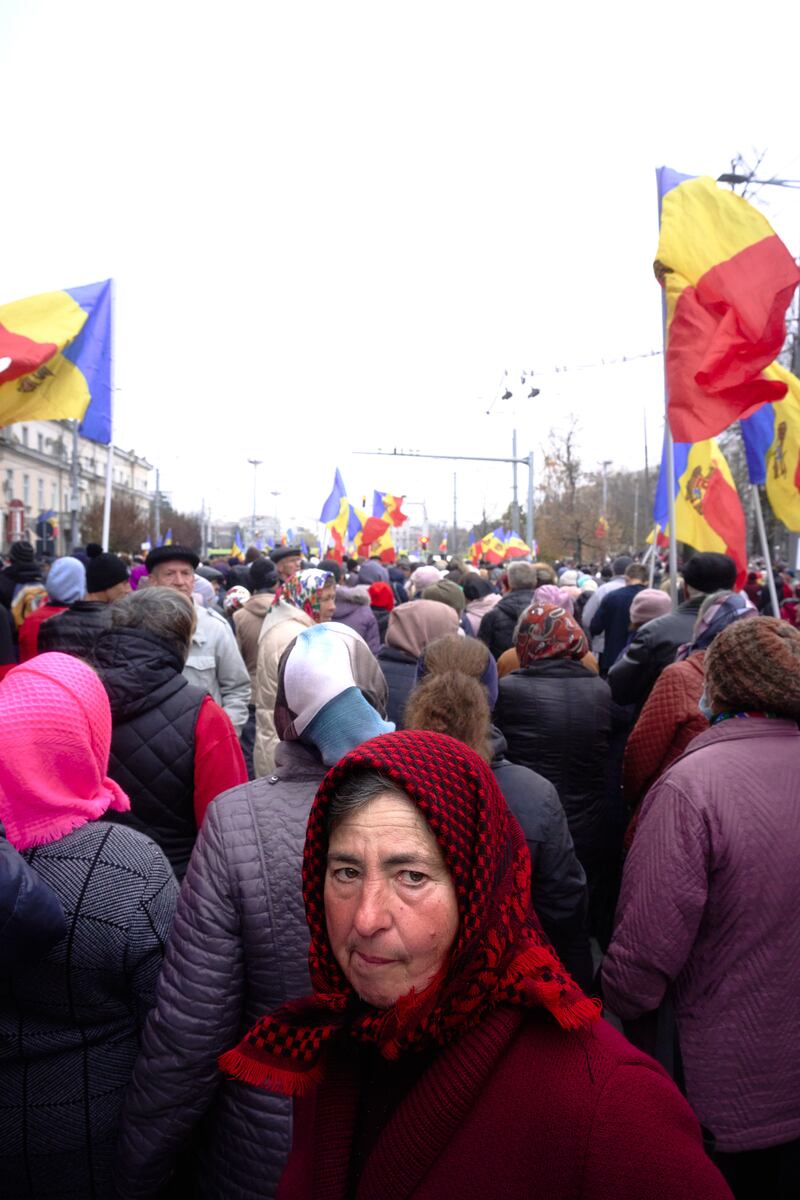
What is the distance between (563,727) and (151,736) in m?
1.90

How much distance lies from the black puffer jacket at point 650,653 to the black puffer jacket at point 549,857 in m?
2.36

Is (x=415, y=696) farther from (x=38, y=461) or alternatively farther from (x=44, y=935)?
(x=38, y=461)

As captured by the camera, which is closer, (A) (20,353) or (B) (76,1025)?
(B) (76,1025)

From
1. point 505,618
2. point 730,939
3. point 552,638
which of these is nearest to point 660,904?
point 730,939

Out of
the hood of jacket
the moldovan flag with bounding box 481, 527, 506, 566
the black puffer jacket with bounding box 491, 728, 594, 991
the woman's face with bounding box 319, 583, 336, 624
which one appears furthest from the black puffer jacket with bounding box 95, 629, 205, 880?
the moldovan flag with bounding box 481, 527, 506, 566

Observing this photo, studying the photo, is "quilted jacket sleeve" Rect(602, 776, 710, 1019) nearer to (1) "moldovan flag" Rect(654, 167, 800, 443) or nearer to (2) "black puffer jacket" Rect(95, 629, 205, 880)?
(2) "black puffer jacket" Rect(95, 629, 205, 880)

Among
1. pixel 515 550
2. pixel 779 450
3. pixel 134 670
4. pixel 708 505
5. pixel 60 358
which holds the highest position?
pixel 60 358

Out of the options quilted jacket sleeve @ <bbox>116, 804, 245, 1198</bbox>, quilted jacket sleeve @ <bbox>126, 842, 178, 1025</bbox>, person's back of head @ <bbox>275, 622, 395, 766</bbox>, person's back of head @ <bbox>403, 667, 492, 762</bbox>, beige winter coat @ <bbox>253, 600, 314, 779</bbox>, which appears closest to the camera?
quilted jacket sleeve @ <bbox>116, 804, 245, 1198</bbox>

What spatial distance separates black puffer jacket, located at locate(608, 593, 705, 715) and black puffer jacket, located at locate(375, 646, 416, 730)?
1.24 metres

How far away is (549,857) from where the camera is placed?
2949 mm

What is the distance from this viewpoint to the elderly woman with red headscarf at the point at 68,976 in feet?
7.05

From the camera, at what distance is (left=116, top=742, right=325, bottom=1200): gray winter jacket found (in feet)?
6.86

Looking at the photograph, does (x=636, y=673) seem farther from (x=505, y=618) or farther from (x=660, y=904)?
(x=660, y=904)

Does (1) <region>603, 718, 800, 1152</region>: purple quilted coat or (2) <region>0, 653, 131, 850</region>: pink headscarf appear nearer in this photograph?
(2) <region>0, 653, 131, 850</region>: pink headscarf
